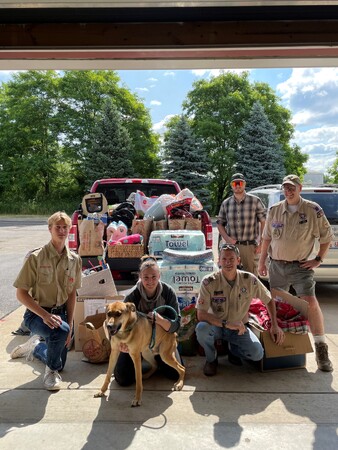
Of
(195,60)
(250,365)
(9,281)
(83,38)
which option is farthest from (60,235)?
(9,281)

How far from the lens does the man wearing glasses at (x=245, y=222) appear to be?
5.69m

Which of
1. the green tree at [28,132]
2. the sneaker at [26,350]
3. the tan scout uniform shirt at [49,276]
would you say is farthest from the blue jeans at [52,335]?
the green tree at [28,132]

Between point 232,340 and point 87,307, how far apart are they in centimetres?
159

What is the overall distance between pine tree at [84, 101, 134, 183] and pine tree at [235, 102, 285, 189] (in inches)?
343

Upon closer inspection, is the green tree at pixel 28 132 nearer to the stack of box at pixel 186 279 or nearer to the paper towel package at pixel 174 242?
the paper towel package at pixel 174 242

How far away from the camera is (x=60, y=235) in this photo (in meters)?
3.67

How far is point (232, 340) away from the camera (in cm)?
401

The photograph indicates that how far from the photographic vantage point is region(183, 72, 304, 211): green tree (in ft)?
117

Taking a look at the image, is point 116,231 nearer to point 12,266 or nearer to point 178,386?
point 178,386

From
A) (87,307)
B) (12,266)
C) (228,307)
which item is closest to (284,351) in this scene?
(228,307)

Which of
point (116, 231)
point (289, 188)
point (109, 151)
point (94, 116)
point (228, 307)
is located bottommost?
point (228, 307)

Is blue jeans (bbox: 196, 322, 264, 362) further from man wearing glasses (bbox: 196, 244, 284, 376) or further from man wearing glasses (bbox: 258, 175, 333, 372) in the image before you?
man wearing glasses (bbox: 258, 175, 333, 372)

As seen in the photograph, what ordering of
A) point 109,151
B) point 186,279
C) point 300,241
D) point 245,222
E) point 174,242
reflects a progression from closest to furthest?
point 300,241 < point 186,279 < point 174,242 < point 245,222 < point 109,151

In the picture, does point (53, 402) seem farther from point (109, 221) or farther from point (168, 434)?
point (109, 221)
